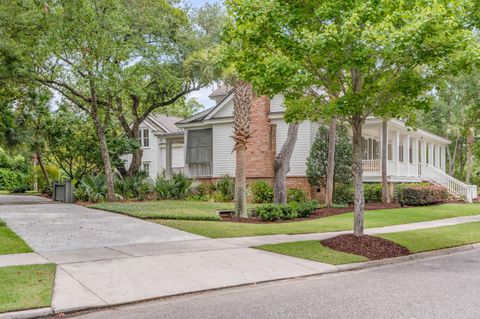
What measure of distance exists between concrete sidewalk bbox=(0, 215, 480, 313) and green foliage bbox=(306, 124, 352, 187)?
41.4ft

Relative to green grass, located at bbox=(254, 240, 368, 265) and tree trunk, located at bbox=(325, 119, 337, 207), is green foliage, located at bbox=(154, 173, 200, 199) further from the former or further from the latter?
green grass, located at bbox=(254, 240, 368, 265)

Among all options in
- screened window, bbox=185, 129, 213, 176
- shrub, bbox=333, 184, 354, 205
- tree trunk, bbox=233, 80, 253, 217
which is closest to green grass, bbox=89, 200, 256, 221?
tree trunk, bbox=233, 80, 253, 217

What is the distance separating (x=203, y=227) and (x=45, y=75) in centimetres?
1513

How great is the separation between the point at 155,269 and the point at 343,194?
53.9ft

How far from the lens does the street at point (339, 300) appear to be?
585 centimetres

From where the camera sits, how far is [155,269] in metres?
8.26

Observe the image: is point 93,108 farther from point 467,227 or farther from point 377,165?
point 467,227

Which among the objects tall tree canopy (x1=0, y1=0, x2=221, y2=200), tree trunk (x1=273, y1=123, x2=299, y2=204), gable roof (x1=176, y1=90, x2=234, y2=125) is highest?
tall tree canopy (x1=0, y1=0, x2=221, y2=200)

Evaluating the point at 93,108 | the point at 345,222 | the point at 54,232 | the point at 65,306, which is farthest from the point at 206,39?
the point at 65,306

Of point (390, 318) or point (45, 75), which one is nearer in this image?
point (390, 318)

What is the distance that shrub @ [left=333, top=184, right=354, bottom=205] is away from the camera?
23.1 m

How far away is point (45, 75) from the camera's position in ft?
78.6

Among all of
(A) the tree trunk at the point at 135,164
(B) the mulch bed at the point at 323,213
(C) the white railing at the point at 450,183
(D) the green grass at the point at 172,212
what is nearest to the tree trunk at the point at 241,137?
(B) the mulch bed at the point at 323,213

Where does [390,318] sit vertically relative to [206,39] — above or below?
below
